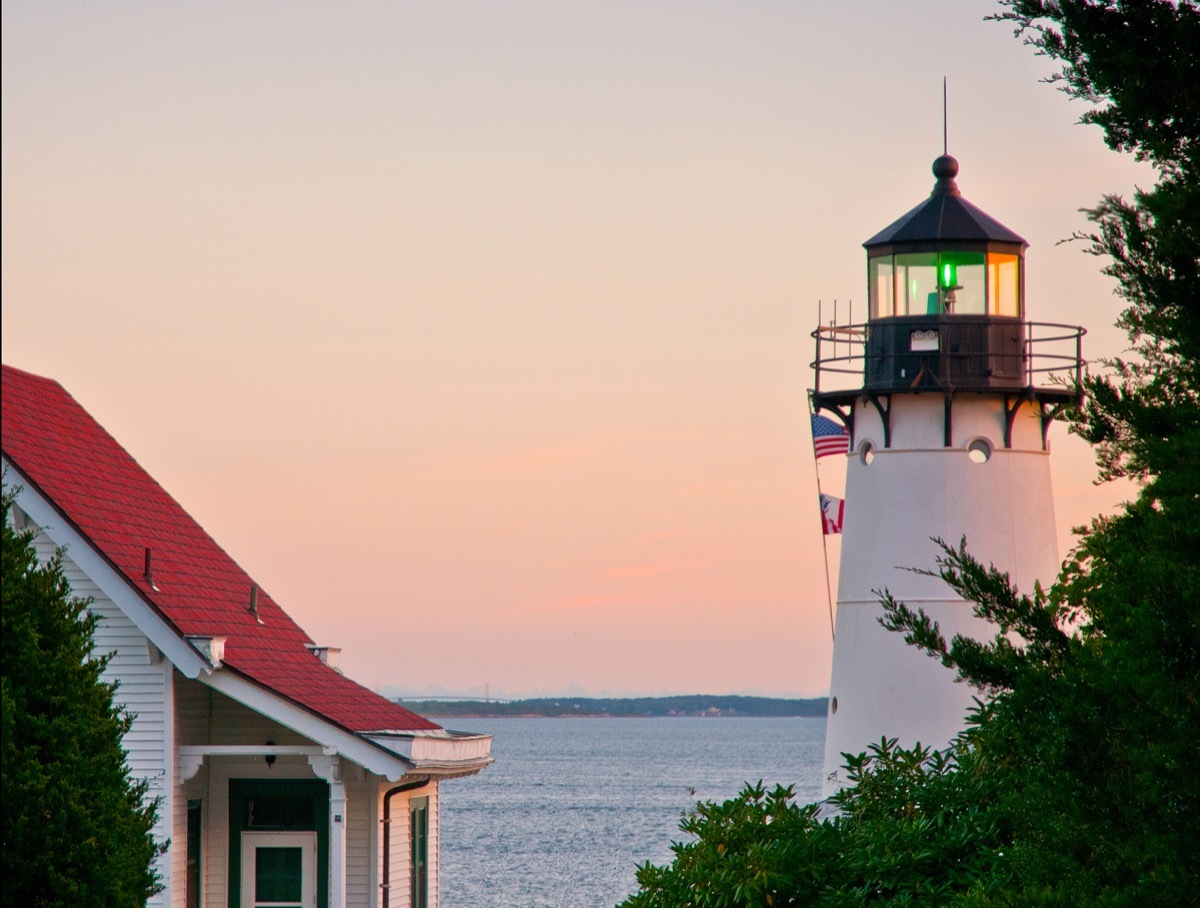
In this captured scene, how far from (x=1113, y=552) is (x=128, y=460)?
573 inches

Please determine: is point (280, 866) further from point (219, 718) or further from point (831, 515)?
point (831, 515)

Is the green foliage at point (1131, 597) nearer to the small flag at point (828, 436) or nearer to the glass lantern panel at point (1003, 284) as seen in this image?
the glass lantern panel at point (1003, 284)

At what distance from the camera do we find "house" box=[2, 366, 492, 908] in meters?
17.0

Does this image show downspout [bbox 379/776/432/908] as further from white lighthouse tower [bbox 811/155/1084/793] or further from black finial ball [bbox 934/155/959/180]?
black finial ball [bbox 934/155/959/180]

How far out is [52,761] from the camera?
10.6 m

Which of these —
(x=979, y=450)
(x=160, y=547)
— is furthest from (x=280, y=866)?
(x=979, y=450)

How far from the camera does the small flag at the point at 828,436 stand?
22406 millimetres

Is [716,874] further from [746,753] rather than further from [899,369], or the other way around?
[746,753]

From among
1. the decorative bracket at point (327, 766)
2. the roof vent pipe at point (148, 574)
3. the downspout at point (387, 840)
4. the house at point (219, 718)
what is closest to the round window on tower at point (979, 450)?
the house at point (219, 718)

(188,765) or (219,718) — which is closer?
(188,765)

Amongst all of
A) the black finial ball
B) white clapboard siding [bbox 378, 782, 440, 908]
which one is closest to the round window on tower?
the black finial ball

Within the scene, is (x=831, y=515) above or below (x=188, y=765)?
above

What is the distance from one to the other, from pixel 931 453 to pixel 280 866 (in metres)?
9.13

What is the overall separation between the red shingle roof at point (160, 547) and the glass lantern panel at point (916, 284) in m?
8.05
